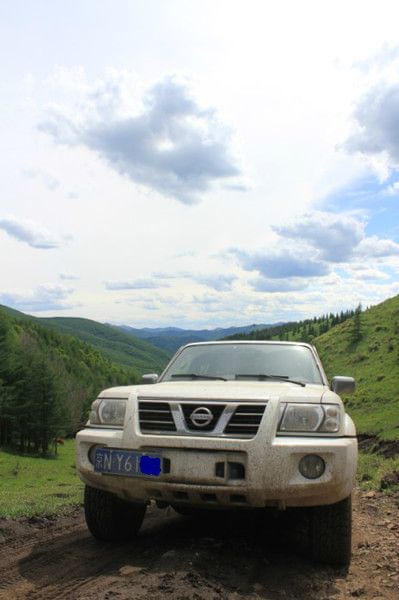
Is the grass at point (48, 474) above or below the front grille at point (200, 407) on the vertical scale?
below

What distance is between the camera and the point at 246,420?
446 cm

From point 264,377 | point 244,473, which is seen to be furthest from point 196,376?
point 244,473

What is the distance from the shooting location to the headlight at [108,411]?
16.3 feet

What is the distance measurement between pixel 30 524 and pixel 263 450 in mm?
3678

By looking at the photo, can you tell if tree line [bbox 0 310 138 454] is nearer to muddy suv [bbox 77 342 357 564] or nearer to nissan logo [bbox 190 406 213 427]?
muddy suv [bbox 77 342 357 564]

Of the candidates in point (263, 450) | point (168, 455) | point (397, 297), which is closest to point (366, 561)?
point (263, 450)

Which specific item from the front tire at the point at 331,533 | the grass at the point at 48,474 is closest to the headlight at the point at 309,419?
the front tire at the point at 331,533

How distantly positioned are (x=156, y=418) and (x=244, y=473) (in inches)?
36.8

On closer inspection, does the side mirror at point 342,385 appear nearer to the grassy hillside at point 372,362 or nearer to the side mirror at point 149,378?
the side mirror at point 149,378

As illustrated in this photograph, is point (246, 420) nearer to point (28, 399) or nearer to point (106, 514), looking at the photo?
point (106, 514)

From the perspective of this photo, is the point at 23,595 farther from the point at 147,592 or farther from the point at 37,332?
the point at 37,332

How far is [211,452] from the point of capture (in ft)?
14.4

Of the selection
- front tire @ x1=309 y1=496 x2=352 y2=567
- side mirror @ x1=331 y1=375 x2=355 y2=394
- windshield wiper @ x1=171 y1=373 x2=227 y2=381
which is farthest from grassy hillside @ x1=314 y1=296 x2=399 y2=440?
front tire @ x1=309 y1=496 x2=352 y2=567

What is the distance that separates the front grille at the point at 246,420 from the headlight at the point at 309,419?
0.21 metres
